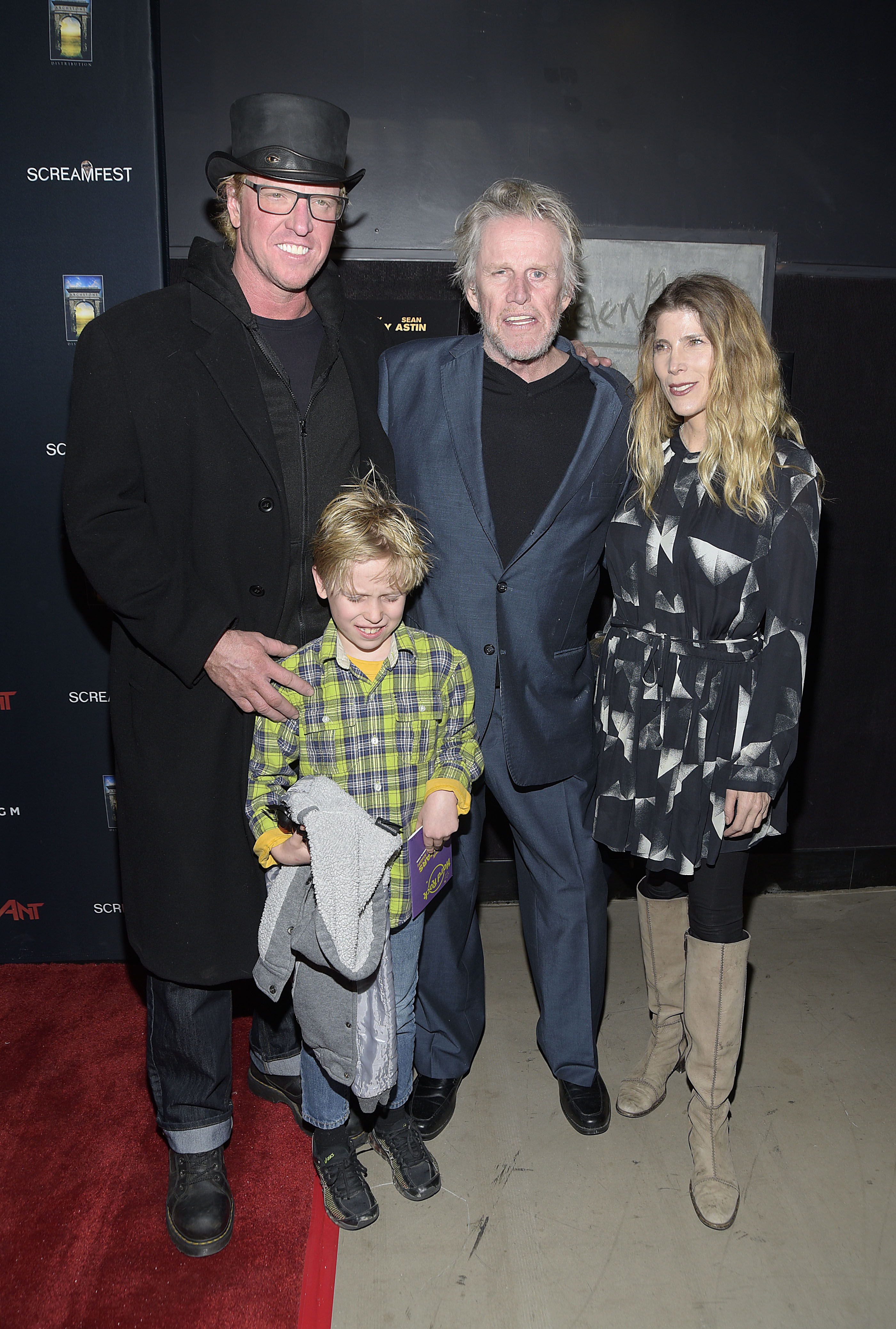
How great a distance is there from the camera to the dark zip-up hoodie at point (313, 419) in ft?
6.31

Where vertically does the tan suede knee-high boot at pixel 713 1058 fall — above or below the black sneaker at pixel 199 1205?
above

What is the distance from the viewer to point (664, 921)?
2330mm

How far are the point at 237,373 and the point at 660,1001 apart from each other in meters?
1.85

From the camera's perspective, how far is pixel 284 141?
6.18ft

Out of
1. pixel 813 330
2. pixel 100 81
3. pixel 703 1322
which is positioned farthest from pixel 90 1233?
pixel 813 330

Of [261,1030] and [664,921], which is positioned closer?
[664,921]

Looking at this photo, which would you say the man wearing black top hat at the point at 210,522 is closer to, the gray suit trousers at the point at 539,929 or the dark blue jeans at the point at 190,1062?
the dark blue jeans at the point at 190,1062

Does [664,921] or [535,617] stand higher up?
[535,617]

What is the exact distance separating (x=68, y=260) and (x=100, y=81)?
495 millimetres

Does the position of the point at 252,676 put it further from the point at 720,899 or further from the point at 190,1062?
the point at 720,899

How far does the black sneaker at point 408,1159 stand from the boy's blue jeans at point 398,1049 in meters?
0.17

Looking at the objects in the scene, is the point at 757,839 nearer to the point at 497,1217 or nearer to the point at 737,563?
the point at 737,563

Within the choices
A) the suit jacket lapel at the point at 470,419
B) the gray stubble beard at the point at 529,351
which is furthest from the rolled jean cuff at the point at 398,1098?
the gray stubble beard at the point at 529,351

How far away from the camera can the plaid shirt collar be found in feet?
6.07
